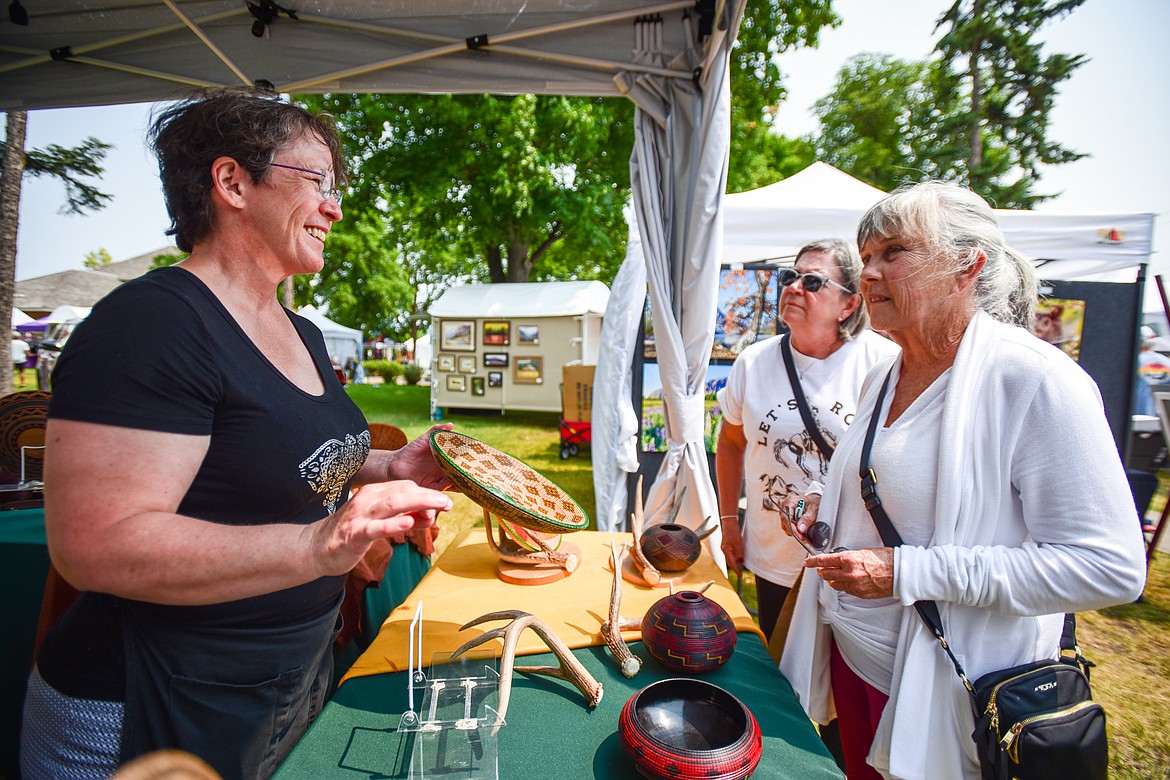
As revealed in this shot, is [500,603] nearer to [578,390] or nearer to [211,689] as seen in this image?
[211,689]

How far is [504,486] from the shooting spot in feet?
4.66

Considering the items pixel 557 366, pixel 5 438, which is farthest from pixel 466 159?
pixel 5 438

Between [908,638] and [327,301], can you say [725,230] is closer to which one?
[908,638]

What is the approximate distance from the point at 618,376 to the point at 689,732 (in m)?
3.50

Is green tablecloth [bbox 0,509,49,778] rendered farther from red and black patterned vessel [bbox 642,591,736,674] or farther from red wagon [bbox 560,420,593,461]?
red wagon [bbox 560,420,593,461]

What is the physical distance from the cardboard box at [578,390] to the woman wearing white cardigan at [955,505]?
6572 mm

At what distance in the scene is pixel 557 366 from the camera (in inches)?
427

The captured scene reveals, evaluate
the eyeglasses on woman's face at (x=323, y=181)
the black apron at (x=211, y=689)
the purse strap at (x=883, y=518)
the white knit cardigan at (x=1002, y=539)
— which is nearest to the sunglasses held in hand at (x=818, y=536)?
the purse strap at (x=883, y=518)

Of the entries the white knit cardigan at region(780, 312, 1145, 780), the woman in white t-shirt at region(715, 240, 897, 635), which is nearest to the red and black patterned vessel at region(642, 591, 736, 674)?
the white knit cardigan at region(780, 312, 1145, 780)

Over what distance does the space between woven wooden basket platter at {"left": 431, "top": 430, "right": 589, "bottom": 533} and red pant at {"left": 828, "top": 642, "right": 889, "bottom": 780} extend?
78 centimetres

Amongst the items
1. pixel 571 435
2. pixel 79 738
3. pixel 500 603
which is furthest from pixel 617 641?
pixel 571 435

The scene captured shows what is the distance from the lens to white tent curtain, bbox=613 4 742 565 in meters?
2.53

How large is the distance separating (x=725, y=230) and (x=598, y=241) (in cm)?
652

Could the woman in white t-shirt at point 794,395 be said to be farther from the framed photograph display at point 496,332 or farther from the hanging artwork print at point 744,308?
the framed photograph display at point 496,332
